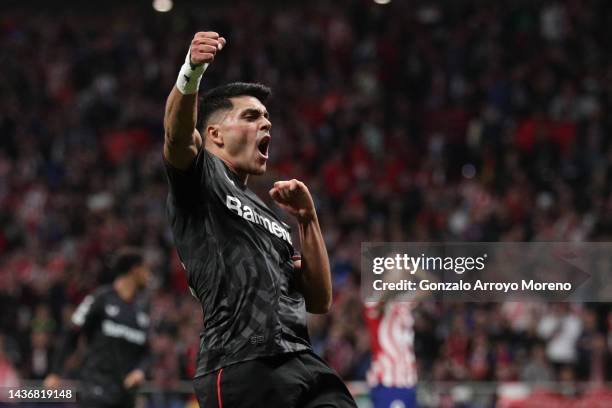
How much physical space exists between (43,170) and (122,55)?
10.5ft

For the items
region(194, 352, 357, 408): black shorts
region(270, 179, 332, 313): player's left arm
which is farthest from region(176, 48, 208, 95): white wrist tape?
region(194, 352, 357, 408): black shorts

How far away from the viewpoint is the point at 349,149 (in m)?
16.2

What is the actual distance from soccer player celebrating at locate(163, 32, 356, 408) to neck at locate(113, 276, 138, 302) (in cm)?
449

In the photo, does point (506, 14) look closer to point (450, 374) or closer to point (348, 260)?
point (348, 260)

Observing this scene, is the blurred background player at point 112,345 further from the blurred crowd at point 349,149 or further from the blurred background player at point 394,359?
the blurred crowd at point 349,149

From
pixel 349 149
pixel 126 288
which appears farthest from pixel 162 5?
pixel 126 288

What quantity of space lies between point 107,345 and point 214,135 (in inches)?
170

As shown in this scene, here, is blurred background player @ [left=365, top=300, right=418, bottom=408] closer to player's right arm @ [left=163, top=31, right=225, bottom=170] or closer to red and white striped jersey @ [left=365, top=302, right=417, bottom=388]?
red and white striped jersey @ [left=365, top=302, right=417, bottom=388]

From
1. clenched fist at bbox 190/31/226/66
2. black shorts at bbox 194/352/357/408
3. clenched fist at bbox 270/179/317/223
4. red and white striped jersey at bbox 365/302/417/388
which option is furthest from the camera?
red and white striped jersey at bbox 365/302/417/388

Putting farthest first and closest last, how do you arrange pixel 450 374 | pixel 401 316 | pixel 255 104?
pixel 450 374, pixel 401 316, pixel 255 104

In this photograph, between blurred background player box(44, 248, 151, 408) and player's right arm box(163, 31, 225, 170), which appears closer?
player's right arm box(163, 31, 225, 170)

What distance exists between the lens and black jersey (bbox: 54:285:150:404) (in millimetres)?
8102

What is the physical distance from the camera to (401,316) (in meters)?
8.74

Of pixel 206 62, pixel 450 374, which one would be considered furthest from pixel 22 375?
pixel 206 62
